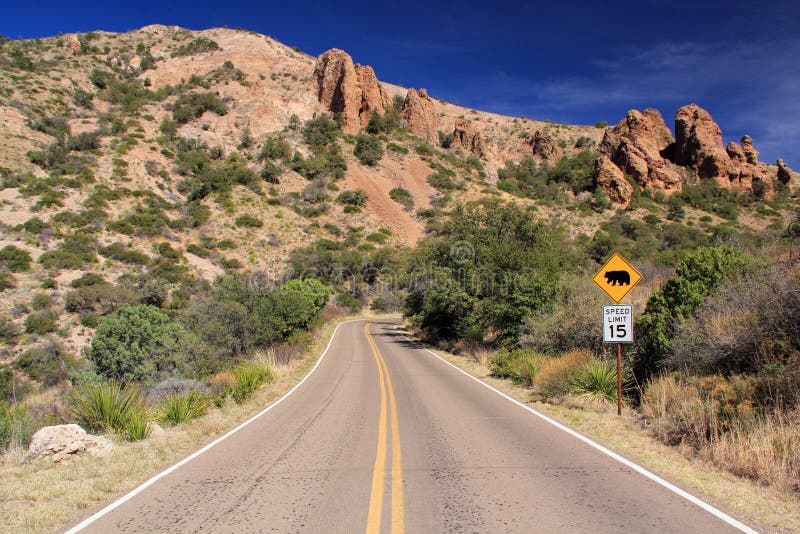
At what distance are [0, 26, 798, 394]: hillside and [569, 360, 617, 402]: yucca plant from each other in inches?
989

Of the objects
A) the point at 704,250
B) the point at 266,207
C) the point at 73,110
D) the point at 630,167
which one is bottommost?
the point at 704,250

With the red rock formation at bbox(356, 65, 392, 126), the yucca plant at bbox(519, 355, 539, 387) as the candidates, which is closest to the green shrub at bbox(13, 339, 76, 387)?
the yucca plant at bbox(519, 355, 539, 387)

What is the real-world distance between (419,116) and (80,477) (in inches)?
3405

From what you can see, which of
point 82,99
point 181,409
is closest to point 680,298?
point 181,409

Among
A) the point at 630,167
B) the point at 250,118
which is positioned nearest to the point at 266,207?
the point at 250,118

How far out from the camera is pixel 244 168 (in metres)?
58.8

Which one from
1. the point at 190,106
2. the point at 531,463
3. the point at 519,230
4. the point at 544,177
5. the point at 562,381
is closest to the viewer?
the point at 531,463

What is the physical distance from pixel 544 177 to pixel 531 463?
78901 millimetres

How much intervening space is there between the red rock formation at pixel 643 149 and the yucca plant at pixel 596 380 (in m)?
59.5

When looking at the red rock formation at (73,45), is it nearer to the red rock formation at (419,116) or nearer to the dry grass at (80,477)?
the red rock formation at (419,116)

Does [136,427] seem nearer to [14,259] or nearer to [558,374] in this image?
Answer: [558,374]

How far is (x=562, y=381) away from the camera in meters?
11.7

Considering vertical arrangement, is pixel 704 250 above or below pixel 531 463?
above

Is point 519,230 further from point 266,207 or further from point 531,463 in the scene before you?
point 266,207
